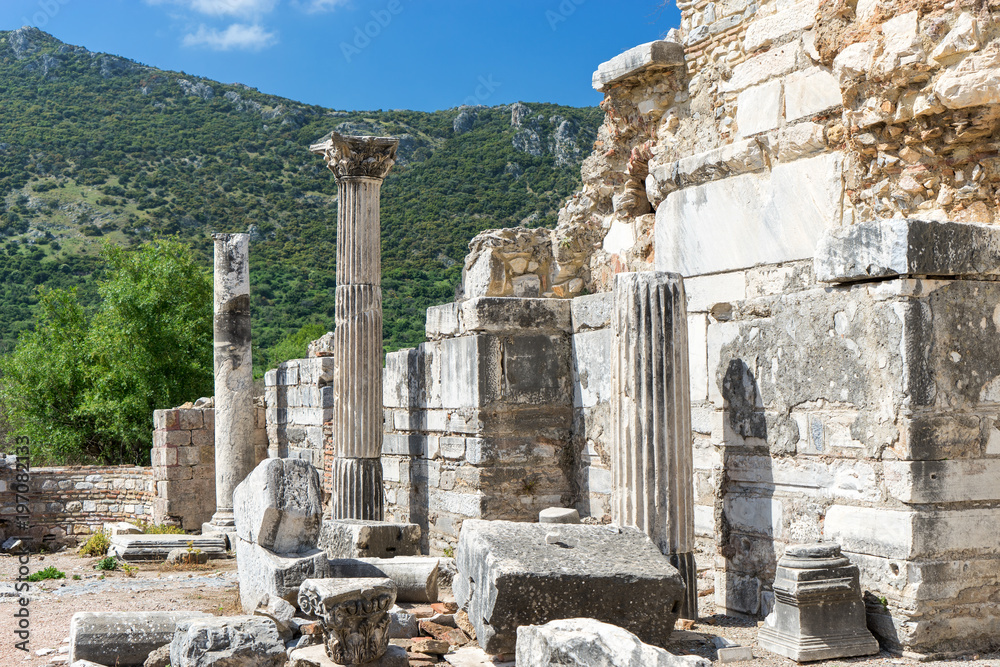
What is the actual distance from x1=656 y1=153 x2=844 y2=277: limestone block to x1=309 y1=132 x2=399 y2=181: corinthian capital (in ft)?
14.4

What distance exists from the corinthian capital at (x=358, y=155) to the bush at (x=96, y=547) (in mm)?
6172

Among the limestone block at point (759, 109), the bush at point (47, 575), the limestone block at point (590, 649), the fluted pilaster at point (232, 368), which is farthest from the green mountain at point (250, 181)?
the limestone block at point (590, 649)

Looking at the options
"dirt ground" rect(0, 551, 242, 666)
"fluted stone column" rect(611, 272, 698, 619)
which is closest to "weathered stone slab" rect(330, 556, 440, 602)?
"dirt ground" rect(0, 551, 242, 666)

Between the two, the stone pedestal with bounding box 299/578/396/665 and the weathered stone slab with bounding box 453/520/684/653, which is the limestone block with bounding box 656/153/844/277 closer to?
the weathered stone slab with bounding box 453/520/684/653

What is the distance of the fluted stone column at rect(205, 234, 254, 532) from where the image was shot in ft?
44.3

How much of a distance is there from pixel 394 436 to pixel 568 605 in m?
5.25

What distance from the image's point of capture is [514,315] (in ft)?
26.4

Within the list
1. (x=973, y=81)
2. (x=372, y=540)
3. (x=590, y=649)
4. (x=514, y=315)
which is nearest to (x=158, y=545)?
(x=372, y=540)

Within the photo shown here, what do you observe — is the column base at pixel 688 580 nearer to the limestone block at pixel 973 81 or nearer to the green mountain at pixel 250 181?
the limestone block at pixel 973 81

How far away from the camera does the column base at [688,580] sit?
5809 mm

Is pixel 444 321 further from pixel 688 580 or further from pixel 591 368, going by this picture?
pixel 688 580

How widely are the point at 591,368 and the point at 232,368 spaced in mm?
7496

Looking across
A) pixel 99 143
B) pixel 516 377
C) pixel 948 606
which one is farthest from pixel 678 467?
pixel 99 143

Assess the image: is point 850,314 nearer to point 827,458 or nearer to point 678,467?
point 827,458
